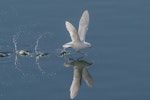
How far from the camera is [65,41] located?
45.3 ft

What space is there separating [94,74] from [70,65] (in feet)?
1.79

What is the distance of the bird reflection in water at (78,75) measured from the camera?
41.1 ft

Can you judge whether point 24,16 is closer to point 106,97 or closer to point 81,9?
point 81,9

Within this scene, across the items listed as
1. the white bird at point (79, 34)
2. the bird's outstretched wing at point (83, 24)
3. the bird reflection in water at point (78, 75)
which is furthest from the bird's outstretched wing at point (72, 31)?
the bird reflection in water at point (78, 75)

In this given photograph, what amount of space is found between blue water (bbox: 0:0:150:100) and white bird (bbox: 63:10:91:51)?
0.77ft

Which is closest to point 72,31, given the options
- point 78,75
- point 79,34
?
point 79,34

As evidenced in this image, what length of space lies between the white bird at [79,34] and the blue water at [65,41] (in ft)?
0.77

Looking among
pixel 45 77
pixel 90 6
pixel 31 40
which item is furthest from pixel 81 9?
pixel 45 77

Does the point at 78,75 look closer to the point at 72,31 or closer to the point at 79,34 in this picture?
the point at 72,31

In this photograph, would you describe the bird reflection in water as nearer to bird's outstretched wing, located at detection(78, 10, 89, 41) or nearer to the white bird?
the white bird

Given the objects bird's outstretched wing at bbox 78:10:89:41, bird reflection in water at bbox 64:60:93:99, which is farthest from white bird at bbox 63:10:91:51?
bird reflection in water at bbox 64:60:93:99

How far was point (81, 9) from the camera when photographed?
14.8 metres

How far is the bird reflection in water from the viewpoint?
41.1ft

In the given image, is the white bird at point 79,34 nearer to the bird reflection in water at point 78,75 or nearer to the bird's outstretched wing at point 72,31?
the bird's outstretched wing at point 72,31
